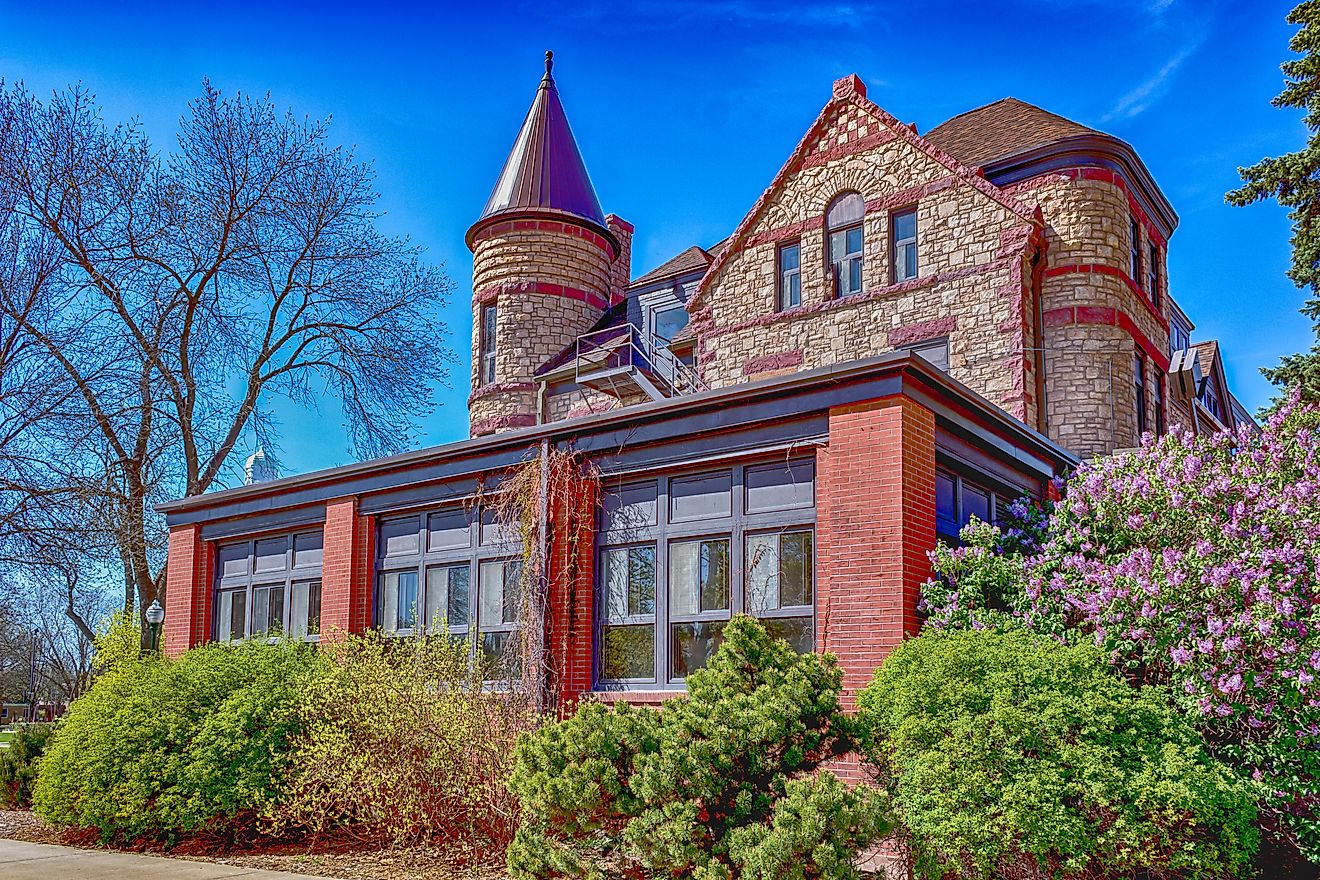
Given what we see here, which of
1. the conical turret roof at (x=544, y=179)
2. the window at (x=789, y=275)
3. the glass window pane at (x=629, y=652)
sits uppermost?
the conical turret roof at (x=544, y=179)

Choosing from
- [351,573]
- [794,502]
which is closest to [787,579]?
[794,502]

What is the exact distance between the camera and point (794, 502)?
438 inches

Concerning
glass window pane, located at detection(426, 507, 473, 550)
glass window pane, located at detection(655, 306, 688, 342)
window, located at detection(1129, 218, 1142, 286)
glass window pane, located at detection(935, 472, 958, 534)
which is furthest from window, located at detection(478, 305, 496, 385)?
glass window pane, located at detection(935, 472, 958, 534)

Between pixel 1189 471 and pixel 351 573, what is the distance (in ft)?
33.4

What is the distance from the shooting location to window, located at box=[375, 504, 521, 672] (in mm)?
13414

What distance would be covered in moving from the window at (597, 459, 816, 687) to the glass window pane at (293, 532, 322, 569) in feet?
18.0

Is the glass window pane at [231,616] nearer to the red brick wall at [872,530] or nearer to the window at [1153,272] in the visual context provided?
the red brick wall at [872,530]

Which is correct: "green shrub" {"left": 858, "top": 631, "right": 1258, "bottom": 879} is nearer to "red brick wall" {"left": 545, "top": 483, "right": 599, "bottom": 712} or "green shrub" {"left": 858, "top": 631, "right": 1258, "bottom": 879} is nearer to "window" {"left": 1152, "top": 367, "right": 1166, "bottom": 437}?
"red brick wall" {"left": 545, "top": 483, "right": 599, "bottom": 712}

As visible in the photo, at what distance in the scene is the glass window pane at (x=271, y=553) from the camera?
1672cm

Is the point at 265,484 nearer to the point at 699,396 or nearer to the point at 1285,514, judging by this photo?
the point at 699,396

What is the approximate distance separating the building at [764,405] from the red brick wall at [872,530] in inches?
1.1

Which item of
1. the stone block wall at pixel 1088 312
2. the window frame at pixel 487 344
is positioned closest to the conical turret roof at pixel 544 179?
the window frame at pixel 487 344

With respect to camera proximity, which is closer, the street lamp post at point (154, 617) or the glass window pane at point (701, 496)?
the glass window pane at point (701, 496)

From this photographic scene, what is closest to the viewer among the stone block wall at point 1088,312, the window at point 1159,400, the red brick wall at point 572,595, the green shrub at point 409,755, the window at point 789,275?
the green shrub at point 409,755
